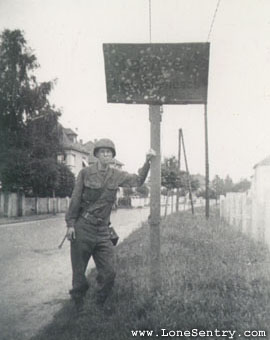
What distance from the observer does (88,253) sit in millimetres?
4746

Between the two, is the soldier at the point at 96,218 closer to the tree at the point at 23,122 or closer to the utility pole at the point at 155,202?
the utility pole at the point at 155,202

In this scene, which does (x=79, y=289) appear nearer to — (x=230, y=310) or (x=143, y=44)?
(x=230, y=310)

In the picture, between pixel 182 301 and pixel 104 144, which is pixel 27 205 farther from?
pixel 182 301

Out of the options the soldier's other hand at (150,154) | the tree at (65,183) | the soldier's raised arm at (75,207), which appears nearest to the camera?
the soldier's raised arm at (75,207)

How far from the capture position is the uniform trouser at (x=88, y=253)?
183 inches

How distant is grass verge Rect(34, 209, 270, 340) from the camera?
3.89 metres

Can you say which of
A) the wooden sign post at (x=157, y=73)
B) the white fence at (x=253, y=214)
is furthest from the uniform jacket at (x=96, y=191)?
the white fence at (x=253, y=214)

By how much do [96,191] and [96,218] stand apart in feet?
1.04

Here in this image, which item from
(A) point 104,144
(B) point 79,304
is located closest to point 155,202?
(A) point 104,144

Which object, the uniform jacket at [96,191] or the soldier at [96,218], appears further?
the uniform jacket at [96,191]

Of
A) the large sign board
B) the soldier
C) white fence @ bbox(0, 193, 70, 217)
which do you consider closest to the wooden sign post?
the large sign board

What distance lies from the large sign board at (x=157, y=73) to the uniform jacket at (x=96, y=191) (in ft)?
2.69

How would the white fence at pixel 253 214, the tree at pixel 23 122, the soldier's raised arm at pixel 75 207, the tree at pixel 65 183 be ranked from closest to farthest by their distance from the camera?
1. the soldier's raised arm at pixel 75 207
2. the white fence at pixel 253 214
3. the tree at pixel 23 122
4. the tree at pixel 65 183

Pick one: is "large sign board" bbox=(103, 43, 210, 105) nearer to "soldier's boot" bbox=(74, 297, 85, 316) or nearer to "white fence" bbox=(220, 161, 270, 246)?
"soldier's boot" bbox=(74, 297, 85, 316)
